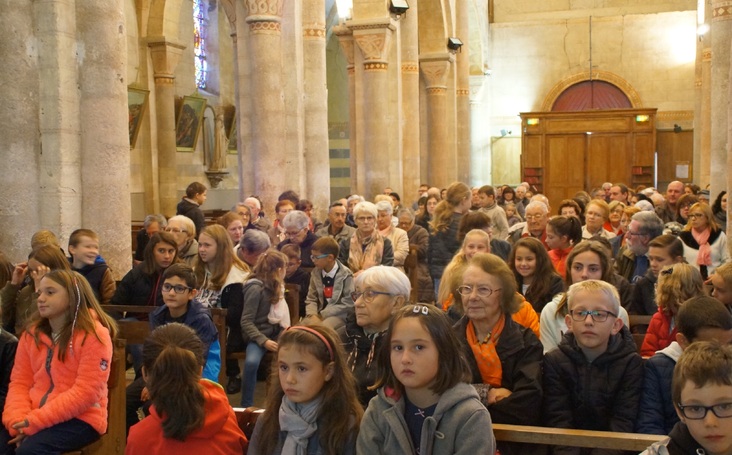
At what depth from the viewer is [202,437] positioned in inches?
139

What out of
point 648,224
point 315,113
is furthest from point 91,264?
point 315,113

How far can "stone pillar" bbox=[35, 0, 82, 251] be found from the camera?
26.9ft

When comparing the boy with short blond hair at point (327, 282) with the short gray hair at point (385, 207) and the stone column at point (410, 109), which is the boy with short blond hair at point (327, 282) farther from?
the stone column at point (410, 109)

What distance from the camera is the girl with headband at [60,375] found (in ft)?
13.6

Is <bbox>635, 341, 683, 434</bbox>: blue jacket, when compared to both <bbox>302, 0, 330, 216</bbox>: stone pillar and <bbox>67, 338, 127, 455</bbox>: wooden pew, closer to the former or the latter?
<bbox>67, 338, 127, 455</bbox>: wooden pew

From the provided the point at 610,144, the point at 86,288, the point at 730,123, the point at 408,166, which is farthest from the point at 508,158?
the point at 86,288

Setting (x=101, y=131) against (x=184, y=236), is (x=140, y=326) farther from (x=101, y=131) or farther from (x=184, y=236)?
(x=101, y=131)

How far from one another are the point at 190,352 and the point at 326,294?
317cm

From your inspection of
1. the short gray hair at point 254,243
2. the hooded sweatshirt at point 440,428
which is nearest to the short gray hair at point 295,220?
the short gray hair at point 254,243

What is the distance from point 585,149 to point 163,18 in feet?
50.1

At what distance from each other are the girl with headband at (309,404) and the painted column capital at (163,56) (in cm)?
1751

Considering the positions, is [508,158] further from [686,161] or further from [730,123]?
[730,123]

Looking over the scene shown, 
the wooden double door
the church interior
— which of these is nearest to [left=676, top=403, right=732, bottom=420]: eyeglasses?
the church interior

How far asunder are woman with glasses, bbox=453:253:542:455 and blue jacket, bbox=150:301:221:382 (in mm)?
1764
